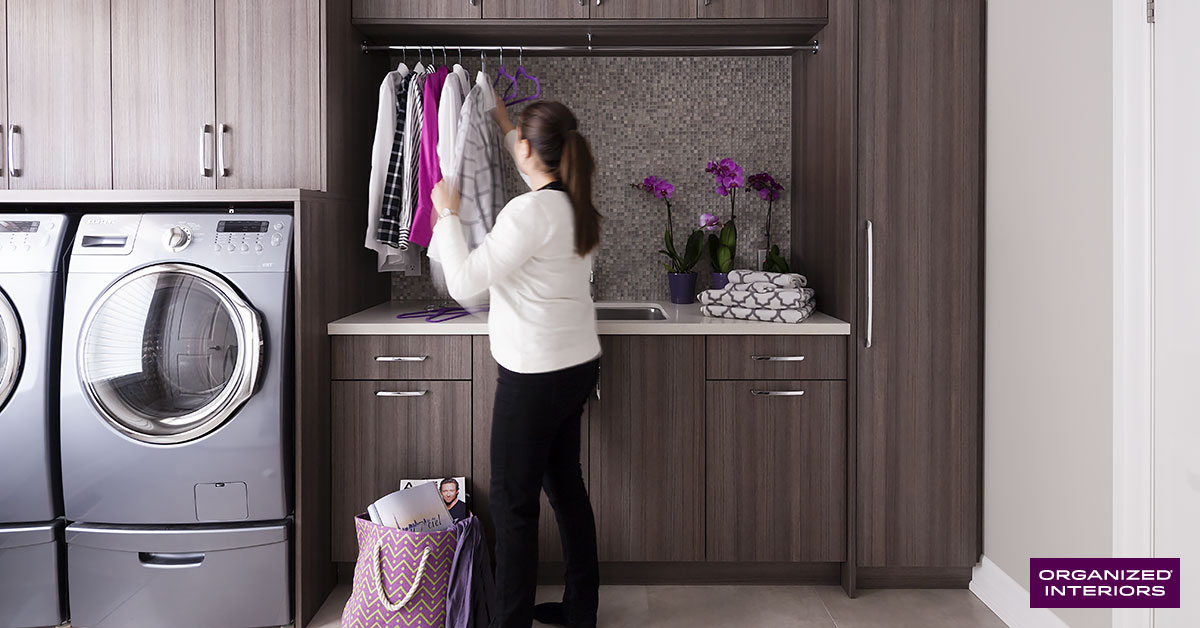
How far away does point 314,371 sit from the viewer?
2285mm

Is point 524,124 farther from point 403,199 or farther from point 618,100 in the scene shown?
point 618,100

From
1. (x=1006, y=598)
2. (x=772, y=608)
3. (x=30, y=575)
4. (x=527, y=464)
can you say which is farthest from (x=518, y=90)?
(x=1006, y=598)

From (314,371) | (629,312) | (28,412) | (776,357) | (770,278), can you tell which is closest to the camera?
(28,412)

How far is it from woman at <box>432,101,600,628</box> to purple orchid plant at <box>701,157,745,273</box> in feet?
3.47

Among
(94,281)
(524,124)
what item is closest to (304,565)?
(94,281)

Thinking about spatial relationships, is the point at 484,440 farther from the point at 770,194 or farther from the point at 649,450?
the point at 770,194

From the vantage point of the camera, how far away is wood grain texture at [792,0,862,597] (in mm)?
2363

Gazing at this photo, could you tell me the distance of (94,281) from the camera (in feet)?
6.94

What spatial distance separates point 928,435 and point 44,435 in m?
2.64

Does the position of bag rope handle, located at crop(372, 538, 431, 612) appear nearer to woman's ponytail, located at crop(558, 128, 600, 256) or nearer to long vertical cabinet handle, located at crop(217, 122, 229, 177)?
woman's ponytail, located at crop(558, 128, 600, 256)

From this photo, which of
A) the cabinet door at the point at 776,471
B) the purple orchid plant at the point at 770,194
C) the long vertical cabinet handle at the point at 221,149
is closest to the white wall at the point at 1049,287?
the cabinet door at the point at 776,471

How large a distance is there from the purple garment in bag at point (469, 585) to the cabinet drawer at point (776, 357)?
0.88m

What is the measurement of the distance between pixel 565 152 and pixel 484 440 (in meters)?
0.98
